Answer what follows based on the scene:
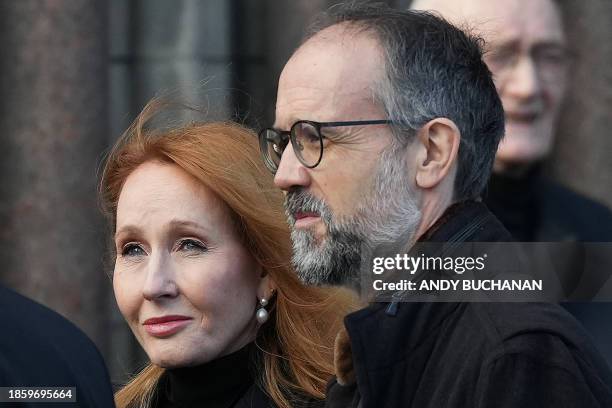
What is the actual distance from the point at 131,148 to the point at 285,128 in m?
0.74

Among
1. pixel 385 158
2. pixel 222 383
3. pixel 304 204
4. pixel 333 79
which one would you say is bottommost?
pixel 222 383

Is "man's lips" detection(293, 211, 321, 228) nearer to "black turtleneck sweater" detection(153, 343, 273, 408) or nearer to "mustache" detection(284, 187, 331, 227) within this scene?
"mustache" detection(284, 187, 331, 227)

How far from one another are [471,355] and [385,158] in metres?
0.56

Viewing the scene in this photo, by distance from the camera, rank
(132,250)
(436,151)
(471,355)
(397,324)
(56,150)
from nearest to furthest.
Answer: (471,355) → (397,324) → (436,151) → (132,250) → (56,150)

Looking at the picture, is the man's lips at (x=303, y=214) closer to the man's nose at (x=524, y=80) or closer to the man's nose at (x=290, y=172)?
the man's nose at (x=290, y=172)

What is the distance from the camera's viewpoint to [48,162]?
6938mm

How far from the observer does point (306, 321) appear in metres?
3.51

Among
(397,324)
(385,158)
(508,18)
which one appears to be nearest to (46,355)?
(397,324)

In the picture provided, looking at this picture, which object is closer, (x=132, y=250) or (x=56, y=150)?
(x=132, y=250)

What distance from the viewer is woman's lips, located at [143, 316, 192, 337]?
3.31m

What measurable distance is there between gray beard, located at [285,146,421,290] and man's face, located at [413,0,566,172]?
1.00 m

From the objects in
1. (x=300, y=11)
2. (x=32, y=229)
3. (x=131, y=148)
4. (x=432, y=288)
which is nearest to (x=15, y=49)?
(x=32, y=229)

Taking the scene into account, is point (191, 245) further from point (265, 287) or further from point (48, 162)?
point (48, 162)

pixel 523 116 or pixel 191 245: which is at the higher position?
pixel 523 116
